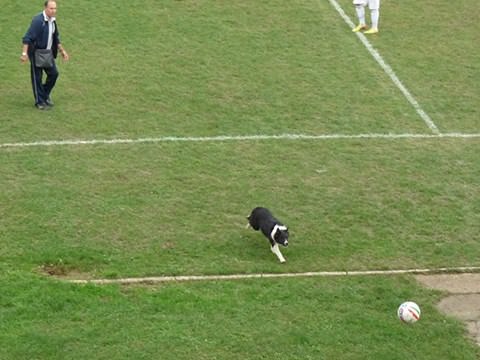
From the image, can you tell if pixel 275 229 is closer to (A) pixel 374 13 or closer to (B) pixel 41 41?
(B) pixel 41 41

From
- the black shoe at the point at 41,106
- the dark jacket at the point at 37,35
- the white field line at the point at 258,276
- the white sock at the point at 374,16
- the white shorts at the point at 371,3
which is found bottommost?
the white field line at the point at 258,276

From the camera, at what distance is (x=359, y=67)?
19.3 meters

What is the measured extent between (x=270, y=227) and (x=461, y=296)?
2.43m

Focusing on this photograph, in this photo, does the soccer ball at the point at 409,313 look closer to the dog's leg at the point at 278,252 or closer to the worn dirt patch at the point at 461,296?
the worn dirt patch at the point at 461,296

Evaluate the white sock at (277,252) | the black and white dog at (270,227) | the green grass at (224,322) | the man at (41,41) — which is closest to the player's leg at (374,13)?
the man at (41,41)

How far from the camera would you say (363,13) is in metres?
20.9

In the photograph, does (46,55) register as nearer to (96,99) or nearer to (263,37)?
(96,99)

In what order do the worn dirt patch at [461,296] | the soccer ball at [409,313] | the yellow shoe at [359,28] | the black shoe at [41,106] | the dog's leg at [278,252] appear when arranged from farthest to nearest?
the yellow shoe at [359,28] < the black shoe at [41,106] < the dog's leg at [278,252] < the worn dirt patch at [461,296] < the soccer ball at [409,313]

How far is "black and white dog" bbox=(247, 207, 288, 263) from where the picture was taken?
1227cm

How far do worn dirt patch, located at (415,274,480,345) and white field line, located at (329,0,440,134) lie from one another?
4924mm

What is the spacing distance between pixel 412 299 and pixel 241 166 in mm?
4302

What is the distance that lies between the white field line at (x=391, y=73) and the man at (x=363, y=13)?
20 centimetres

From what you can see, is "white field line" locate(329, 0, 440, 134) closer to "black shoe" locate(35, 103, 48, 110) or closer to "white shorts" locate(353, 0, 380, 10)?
"white shorts" locate(353, 0, 380, 10)

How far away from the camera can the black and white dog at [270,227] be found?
12.3 meters
